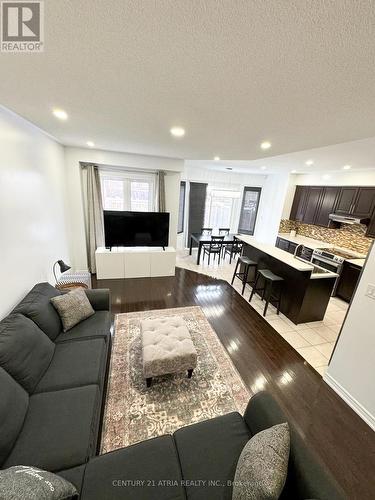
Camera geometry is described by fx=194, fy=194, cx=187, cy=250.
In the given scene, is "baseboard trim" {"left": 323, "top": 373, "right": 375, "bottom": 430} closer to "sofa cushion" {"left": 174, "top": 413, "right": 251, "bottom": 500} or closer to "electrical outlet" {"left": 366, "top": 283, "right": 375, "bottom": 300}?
"electrical outlet" {"left": 366, "top": 283, "right": 375, "bottom": 300}

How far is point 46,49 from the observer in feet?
3.37

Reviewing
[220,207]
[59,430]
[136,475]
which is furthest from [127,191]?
[136,475]

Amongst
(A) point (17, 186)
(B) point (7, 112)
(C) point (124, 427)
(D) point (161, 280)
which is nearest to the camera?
(C) point (124, 427)

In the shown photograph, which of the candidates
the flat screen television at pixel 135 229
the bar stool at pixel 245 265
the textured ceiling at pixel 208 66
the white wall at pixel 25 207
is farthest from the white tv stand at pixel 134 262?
the textured ceiling at pixel 208 66

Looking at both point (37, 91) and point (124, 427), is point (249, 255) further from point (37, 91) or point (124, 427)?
point (37, 91)

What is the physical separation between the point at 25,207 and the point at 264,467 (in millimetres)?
3160

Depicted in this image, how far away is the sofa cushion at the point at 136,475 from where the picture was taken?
1.04 metres

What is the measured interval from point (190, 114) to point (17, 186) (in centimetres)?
207

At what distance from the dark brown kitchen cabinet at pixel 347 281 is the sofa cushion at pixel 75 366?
4539 millimetres

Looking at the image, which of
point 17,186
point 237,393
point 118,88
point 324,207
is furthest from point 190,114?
point 324,207

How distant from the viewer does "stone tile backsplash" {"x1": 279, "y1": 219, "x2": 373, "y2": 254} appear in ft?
14.4

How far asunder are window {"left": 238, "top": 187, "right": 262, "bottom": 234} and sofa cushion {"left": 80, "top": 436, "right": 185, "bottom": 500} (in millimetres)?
7084

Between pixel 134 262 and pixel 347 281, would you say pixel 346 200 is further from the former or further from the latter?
pixel 134 262

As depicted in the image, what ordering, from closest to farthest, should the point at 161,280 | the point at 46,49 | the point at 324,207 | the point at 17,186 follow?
1. the point at 46,49
2. the point at 17,186
3. the point at 161,280
4. the point at 324,207
